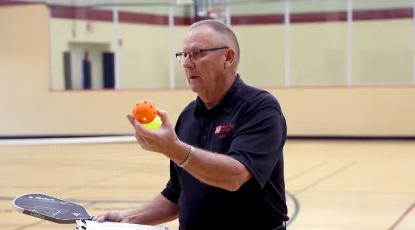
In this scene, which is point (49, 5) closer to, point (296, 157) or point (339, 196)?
point (296, 157)

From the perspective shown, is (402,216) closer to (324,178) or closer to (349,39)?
(324,178)

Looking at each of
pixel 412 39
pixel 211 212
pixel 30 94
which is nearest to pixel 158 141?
pixel 211 212

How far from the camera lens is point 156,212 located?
9.37 feet

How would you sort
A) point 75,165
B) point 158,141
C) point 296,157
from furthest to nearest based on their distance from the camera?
1. point 296,157
2. point 75,165
3. point 158,141

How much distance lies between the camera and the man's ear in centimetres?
243

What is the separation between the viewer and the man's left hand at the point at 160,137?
6.17 feet

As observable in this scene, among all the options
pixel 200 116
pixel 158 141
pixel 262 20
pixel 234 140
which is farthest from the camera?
pixel 262 20

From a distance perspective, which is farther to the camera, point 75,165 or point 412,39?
point 412,39

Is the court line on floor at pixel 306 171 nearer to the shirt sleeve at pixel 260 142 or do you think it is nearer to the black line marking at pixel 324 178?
the black line marking at pixel 324 178

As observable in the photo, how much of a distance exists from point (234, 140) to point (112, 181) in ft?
20.0

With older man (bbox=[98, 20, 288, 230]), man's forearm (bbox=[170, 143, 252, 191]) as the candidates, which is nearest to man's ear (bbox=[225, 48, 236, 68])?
older man (bbox=[98, 20, 288, 230])

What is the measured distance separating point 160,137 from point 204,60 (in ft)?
1.99

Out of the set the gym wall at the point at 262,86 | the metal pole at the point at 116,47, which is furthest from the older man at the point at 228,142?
the metal pole at the point at 116,47

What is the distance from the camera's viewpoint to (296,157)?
10.8m
